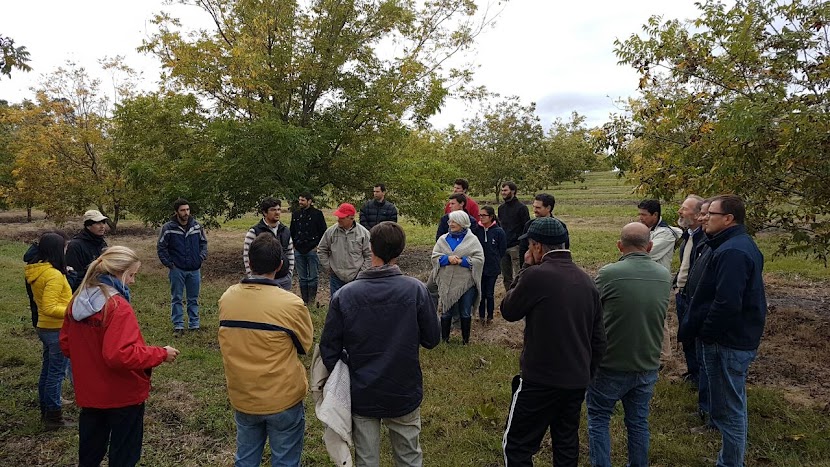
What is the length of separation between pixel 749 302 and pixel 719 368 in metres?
0.57

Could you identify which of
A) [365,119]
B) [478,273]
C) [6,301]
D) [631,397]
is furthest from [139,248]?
[631,397]

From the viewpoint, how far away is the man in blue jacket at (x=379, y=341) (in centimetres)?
322

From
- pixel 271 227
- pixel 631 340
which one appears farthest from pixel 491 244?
pixel 631 340

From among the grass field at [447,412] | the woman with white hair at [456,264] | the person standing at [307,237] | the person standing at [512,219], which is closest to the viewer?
the grass field at [447,412]

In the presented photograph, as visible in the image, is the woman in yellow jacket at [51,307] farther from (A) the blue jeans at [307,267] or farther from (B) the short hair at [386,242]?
(A) the blue jeans at [307,267]

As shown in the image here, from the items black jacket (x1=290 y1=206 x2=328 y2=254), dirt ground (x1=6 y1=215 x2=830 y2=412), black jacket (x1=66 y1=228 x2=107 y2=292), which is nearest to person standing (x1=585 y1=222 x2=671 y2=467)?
dirt ground (x1=6 y1=215 x2=830 y2=412)

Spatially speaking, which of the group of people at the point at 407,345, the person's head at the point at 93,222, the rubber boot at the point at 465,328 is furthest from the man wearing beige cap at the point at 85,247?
the rubber boot at the point at 465,328

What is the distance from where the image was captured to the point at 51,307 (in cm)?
473

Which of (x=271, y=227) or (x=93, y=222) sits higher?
(x=93, y=222)

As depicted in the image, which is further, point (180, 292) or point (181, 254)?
point (180, 292)

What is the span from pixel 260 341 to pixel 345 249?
4772 mm

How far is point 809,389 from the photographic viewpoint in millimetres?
5863

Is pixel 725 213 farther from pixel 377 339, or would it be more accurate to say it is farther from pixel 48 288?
pixel 48 288

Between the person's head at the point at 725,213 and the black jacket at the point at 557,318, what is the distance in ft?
4.44
